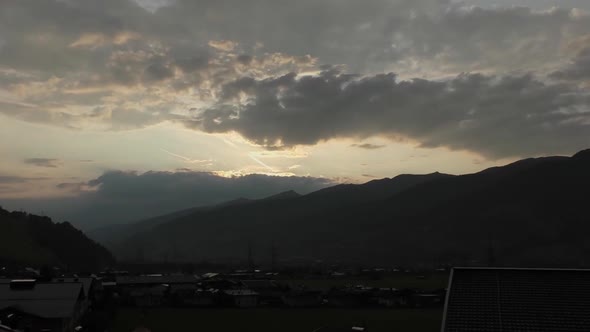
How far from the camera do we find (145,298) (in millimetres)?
57000

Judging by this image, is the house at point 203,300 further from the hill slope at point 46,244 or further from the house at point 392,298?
the hill slope at point 46,244

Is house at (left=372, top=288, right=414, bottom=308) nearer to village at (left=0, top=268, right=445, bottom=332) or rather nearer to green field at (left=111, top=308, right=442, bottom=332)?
village at (left=0, top=268, right=445, bottom=332)

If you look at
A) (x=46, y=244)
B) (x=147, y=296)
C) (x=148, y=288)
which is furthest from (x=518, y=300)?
(x=46, y=244)

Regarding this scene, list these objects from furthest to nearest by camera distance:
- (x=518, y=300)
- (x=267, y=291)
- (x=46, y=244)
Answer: (x=46, y=244) → (x=267, y=291) → (x=518, y=300)

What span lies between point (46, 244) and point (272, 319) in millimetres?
91800

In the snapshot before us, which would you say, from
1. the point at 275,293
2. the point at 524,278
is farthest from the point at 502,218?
the point at 524,278

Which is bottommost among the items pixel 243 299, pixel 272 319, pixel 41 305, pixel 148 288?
pixel 272 319

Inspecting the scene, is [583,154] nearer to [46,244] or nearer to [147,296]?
A: [46,244]

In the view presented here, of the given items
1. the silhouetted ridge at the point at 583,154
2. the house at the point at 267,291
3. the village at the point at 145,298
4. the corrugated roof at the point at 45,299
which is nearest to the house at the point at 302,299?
the village at the point at 145,298

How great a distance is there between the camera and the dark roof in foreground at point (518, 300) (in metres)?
21.3

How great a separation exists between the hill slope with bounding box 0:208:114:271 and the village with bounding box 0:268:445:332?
27.4m

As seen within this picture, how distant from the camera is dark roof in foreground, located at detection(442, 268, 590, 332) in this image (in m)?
21.3

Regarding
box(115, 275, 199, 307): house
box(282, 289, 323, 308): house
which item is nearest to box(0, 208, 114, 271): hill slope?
box(115, 275, 199, 307): house

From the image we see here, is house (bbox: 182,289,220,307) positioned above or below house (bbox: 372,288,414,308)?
above
